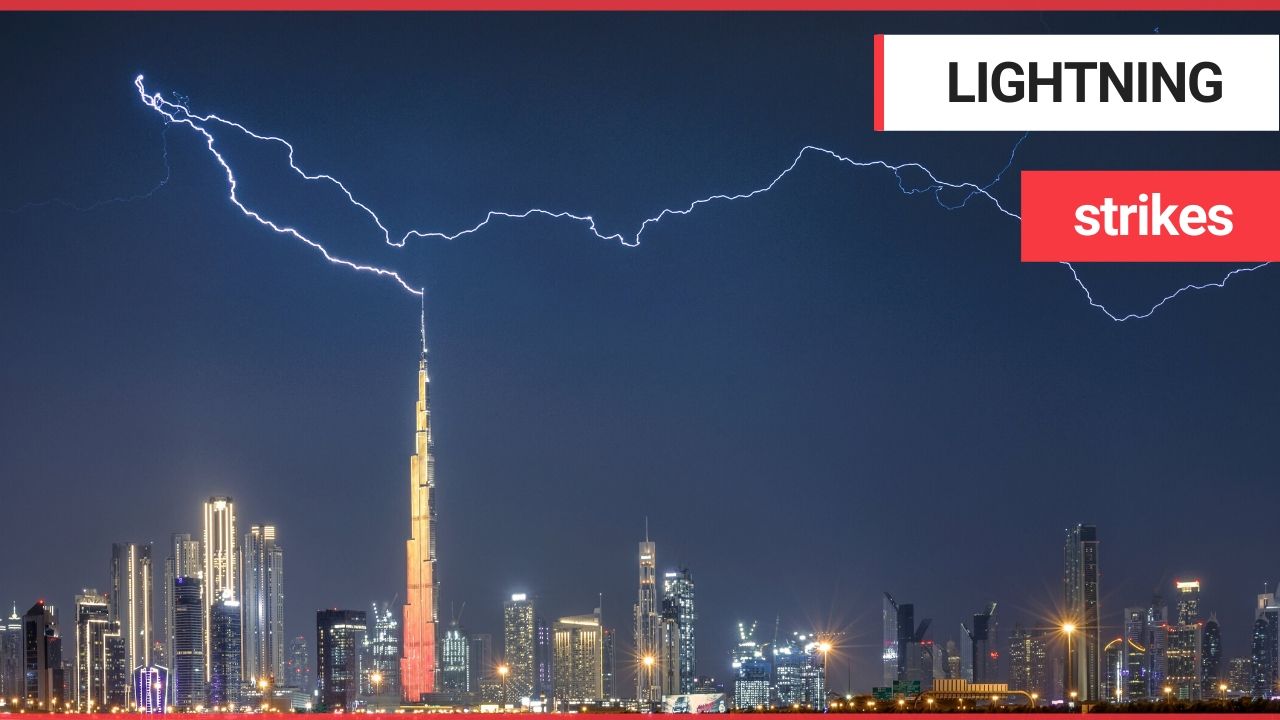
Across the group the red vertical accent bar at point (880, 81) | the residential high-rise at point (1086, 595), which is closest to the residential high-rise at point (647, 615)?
the residential high-rise at point (1086, 595)

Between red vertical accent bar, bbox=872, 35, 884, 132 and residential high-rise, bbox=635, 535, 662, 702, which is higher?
red vertical accent bar, bbox=872, 35, 884, 132

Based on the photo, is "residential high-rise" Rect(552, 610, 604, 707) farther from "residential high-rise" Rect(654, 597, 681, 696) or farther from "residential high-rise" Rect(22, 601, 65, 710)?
"residential high-rise" Rect(22, 601, 65, 710)

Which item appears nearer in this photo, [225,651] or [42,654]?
[42,654]

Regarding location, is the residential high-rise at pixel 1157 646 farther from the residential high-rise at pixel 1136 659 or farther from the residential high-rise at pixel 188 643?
the residential high-rise at pixel 188 643

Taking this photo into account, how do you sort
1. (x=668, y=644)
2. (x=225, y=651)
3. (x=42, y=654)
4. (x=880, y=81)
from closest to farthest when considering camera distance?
1. (x=880, y=81)
2. (x=42, y=654)
3. (x=668, y=644)
4. (x=225, y=651)

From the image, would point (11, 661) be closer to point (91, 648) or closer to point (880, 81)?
point (91, 648)

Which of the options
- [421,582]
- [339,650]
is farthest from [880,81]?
[339,650]

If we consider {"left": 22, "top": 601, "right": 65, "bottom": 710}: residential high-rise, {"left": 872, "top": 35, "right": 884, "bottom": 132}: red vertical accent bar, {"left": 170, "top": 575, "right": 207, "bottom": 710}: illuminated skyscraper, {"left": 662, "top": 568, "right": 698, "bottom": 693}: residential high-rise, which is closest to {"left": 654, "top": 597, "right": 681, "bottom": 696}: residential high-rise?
{"left": 662, "top": 568, "right": 698, "bottom": 693}: residential high-rise
